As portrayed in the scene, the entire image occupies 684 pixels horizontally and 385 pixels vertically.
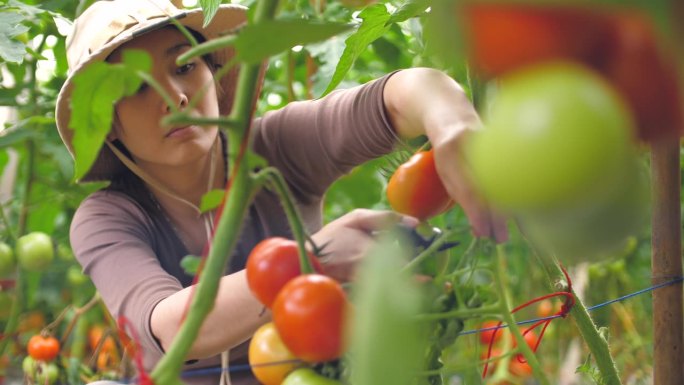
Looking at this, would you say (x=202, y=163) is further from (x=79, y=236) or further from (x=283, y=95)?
(x=283, y=95)

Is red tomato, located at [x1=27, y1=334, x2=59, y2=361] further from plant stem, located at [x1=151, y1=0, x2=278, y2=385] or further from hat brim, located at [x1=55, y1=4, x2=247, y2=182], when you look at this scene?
plant stem, located at [x1=151, y1=0, x2=278, y2=385]

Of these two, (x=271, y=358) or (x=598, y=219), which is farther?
(x=271, y=358)

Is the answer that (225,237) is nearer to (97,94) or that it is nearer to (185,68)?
(97,94)

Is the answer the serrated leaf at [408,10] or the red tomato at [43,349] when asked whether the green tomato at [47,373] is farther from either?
the serrated leaf at [408,10]

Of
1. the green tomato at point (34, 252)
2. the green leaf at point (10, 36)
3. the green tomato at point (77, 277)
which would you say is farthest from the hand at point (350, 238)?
the green tomato at point (77, 277)

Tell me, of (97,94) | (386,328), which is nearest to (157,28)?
(97,94)

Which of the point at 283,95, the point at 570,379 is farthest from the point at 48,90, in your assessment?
the point at 570,379

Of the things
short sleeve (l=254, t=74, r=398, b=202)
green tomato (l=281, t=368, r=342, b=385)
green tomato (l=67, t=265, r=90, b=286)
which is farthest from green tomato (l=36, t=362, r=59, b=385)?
green tomato (l=281, t=368, r=342, b=385)

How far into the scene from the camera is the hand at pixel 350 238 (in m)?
0.35

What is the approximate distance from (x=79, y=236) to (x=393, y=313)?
685mm

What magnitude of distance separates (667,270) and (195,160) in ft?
1.61

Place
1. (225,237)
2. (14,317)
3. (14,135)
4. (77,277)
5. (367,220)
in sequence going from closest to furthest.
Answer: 1. (225,237)
2. (367,220)
3. (14,135)
4. (14,317)
5. (77,277)

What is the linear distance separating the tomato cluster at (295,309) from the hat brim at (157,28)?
30 cm

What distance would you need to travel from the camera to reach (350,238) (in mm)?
→ 357
